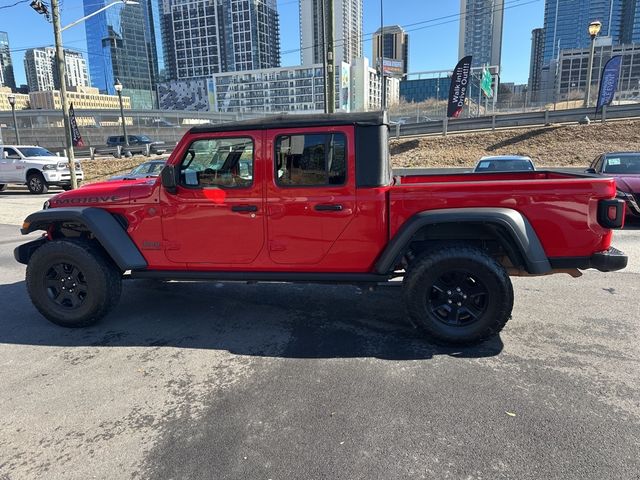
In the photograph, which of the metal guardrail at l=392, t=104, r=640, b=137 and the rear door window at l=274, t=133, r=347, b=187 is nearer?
the rear door window at l=274, t=133, r=347, b=187

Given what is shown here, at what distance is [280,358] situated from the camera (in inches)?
148

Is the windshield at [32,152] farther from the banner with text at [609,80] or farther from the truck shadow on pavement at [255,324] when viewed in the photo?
the banner with text at [609,80]

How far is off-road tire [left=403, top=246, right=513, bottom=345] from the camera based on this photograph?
A: 12.1ft

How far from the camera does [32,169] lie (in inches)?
708

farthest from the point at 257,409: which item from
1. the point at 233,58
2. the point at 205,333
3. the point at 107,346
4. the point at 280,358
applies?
the point at 233,58

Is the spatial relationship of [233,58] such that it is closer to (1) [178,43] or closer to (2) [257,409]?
(1) [178,43]

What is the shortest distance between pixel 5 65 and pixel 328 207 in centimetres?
5018

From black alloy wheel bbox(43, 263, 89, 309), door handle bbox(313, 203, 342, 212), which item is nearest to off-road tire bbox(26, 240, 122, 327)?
black alloy wheel bbox(43, 263, 89, 309)

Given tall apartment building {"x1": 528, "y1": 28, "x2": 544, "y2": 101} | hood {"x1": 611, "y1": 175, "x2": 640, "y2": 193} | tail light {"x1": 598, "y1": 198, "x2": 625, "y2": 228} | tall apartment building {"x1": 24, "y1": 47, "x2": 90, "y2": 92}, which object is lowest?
hood {"x1": 611, "y1": 175, "x2": 640, "y2": 193}

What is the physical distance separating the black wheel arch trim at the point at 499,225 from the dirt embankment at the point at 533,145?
60.2ft

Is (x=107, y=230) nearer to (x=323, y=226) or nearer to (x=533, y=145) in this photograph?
(x=323, y=226)

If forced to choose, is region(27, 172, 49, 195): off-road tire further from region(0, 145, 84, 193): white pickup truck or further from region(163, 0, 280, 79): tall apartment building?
region(163, 0, 280, 79): tall apartment building

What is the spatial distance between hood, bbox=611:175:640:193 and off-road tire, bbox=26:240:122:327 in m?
9.03

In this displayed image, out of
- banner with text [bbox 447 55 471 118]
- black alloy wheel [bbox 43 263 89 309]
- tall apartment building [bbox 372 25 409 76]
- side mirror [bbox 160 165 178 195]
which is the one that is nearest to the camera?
side mirror [bbox 160 165 178 195]
